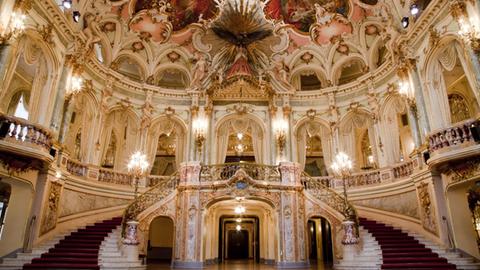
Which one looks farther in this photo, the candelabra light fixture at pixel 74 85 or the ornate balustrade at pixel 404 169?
the candelabra light fixture at pixel 74 85

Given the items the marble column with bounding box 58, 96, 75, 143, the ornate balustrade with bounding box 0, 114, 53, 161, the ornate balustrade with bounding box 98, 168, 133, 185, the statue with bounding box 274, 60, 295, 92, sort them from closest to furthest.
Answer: the ornate balustrade with bounding box 0, 114, 53, 161 < the marble column with bounding box 58, 96, 75, 143 < the ornate balustrade with bounding box 98, 168, 133, 185 < the statue with bounding box 274, 60, 295, 92

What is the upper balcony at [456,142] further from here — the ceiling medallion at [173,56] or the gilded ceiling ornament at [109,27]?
the gilded ceiling ornament at [109,27]

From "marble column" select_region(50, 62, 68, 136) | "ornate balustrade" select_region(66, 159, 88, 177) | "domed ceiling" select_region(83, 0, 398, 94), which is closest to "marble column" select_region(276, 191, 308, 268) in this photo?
"domed ceiling" select_region(83, 0, 398, 94)

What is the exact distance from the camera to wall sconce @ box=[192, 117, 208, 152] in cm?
1650

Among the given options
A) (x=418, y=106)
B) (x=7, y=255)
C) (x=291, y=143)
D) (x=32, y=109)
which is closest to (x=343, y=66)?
(x=291, y=143)

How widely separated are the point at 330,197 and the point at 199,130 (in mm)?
7366

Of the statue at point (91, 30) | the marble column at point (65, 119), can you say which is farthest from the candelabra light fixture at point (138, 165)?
the statue at point (91, 30)

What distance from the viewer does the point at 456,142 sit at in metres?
9.34

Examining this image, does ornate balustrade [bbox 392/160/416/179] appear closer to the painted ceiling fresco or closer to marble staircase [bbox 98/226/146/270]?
the painted ceiling fresco

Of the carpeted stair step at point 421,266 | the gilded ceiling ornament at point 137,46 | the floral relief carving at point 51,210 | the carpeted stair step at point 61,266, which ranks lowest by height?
the carpeted stair step at point 61,266

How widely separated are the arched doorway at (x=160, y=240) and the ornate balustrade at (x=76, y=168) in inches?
177

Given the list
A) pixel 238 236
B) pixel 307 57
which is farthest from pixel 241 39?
pixel 238 236

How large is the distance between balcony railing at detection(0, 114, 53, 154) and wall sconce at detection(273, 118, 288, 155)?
10.2 metres

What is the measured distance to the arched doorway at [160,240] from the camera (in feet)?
52.3
